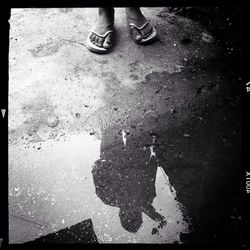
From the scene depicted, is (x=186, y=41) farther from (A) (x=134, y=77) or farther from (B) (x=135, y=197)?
(B) (x=135, y=197)

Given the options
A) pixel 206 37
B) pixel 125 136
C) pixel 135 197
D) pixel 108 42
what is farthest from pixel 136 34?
pixel 135 197

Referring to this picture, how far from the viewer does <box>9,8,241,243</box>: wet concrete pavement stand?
1.47m

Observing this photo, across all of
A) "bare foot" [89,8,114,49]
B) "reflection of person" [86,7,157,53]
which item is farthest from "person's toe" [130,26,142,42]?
"bare foot" [89,8,114,49]

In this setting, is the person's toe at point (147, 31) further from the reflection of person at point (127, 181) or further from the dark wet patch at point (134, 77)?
the reflection of person at point (127, 181)

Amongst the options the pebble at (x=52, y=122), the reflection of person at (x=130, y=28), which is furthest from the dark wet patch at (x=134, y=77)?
the pebble at (x=52, y=122)

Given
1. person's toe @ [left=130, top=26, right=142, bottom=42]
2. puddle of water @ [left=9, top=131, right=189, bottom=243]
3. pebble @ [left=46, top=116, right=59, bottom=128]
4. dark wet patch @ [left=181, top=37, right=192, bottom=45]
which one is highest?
person's toe @ [left=130, top=26, right=142, bottom=42]

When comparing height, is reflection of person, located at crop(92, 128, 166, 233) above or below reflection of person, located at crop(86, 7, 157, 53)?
below

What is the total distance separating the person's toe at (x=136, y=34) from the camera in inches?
89.7

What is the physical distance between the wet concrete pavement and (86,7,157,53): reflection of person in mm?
86

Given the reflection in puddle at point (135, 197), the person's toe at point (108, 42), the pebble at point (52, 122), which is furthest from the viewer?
the person's toe at point (108, 42)

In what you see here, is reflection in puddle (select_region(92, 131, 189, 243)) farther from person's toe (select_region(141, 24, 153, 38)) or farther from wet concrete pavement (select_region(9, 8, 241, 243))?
person's toe (select_region(141, 24, 153, 38))

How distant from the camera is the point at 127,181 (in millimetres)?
1580

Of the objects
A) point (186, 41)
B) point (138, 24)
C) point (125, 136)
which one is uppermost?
point (138, 24)

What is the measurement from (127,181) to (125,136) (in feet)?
1.14
